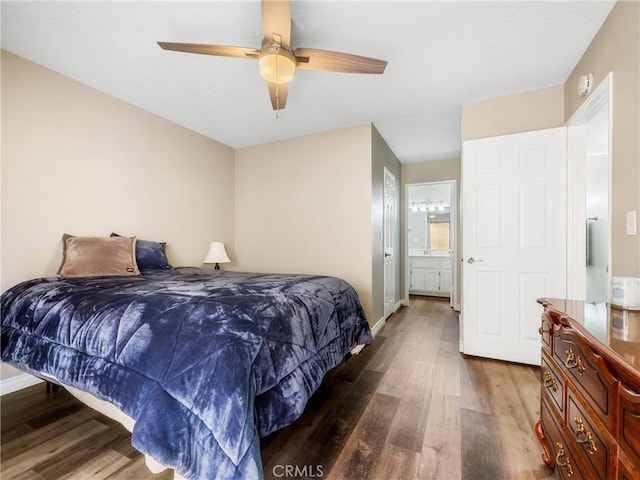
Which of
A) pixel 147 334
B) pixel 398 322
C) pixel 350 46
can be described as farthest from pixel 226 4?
pixel 398 322

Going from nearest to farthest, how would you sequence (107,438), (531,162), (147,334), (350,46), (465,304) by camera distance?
1. (147,334)
2. (107,438)
3. (350,46)
4. (531,162)
5. (465,304)

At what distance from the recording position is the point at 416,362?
266 centimetres

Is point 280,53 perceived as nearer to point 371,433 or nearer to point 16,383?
point 371,433

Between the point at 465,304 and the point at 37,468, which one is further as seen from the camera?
the point at 465,304

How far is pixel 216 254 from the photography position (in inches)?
147

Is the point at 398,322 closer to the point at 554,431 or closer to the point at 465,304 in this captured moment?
the point at 465,304

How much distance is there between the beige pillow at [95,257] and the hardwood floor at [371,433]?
95 centimetres

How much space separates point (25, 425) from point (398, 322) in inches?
148

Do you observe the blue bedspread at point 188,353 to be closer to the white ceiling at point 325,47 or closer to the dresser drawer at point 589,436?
the dresser drawer at point 589,436

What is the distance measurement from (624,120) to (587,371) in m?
1.57

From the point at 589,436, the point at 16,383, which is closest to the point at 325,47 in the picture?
the point at 589,436

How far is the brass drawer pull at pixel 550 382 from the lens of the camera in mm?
1287

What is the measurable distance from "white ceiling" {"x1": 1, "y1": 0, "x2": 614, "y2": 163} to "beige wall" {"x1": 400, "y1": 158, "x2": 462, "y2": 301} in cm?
184

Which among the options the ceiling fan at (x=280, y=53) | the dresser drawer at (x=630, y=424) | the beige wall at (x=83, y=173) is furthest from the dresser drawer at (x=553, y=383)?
the beige wall at (x=83, y=173)
